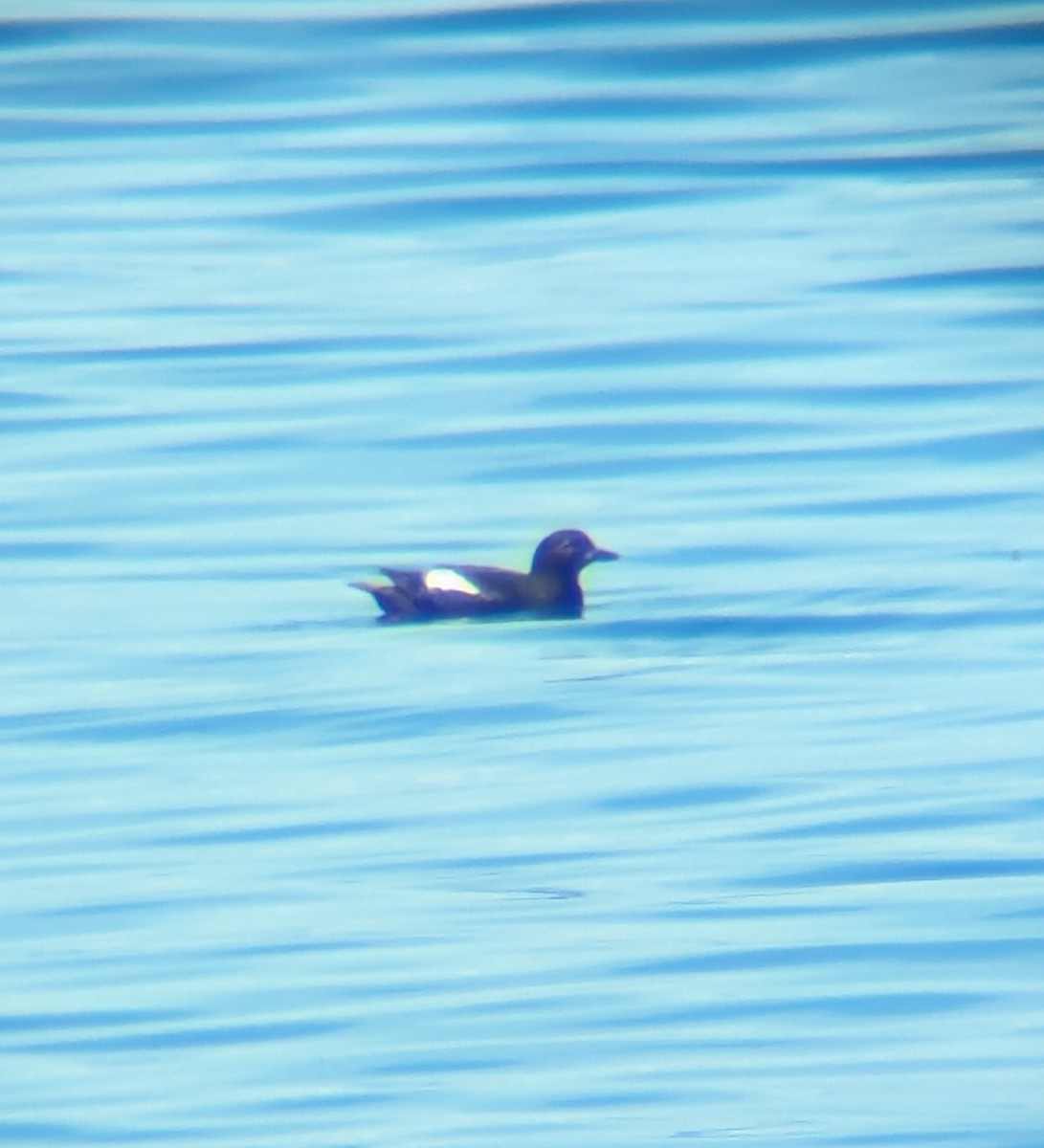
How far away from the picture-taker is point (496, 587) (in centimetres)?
1198

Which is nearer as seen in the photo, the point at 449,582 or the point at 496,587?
the point at 449,582

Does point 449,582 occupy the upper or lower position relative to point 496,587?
lower

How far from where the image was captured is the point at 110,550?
1312 centimetres

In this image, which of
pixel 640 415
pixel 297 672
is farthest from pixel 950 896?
pixel 640 415

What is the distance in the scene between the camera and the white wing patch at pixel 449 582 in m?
11.7

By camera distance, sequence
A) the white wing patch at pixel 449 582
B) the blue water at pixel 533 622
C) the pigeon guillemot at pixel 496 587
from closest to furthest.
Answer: the blue water at pixel 533 622 < the pigeon guillemot at pixel 496 587 < the white wing patch at pixel 449 582

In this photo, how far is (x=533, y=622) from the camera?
12.1 metres

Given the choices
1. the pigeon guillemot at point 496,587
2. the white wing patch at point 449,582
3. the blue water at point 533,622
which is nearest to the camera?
the blue water at point 533,622

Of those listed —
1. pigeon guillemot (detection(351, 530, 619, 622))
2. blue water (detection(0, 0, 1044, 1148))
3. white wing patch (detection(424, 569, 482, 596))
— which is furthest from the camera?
white wing patch (detection(424, 569, 482, 596))

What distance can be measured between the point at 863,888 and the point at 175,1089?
80.3 inches

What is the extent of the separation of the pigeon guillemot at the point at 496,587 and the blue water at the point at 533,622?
0.50 feet

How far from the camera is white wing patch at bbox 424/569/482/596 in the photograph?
11656 mm

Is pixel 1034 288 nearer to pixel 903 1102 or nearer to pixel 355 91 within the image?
pixel 355 91

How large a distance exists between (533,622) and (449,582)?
486 mm
